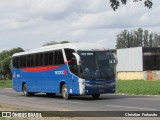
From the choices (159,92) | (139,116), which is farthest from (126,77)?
(139,116)

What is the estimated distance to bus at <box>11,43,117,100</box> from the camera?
26.1 meters

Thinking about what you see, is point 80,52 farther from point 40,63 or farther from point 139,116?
point 139,116

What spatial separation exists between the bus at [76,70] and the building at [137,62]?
54089 millimetres

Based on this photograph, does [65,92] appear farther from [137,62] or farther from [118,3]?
[137,62]

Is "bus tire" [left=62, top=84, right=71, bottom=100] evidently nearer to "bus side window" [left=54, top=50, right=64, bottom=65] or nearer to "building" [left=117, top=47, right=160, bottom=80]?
"bus side window" [left=54, top=50, right=64, bottom=65]

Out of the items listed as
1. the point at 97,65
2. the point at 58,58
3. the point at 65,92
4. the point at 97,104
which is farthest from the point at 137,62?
the point at 97,104

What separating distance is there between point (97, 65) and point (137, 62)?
6130cm

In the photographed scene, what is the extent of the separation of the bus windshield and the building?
56944mm

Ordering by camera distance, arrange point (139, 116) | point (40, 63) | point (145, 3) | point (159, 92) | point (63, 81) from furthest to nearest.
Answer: point (159, 92) < point (40, 63) < point (63, 81) < point (139, 116) < point (145, 3)

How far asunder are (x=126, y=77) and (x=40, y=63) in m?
59.0

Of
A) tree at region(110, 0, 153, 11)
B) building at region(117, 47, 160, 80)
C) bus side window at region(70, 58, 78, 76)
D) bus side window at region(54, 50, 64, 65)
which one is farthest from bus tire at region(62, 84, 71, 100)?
building at region(117, 47, 160, 80)

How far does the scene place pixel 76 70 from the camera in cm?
2647

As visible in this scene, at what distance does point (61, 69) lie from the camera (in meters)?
28.2

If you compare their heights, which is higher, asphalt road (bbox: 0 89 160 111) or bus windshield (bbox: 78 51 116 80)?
bus windshield (bbox: 78 51 116 80)
